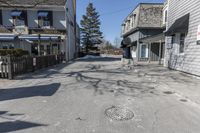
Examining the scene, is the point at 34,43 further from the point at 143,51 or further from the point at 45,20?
the point at 143,51

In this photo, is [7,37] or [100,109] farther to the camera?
[7,37]

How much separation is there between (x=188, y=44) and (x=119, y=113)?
8.18m

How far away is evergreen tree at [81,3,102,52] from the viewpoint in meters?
51.6

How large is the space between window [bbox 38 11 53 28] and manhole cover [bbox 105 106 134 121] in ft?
67.0

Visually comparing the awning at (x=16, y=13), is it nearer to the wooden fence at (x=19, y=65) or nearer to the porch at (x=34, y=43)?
the porch at (x=34, y=43)

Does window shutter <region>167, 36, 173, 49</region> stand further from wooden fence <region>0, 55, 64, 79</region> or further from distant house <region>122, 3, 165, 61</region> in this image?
wooden fence <region>0, 55, 64, 79</region>

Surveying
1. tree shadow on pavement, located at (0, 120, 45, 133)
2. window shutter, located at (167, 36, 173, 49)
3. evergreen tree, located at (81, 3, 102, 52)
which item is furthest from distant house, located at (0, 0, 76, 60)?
evergreen tree, located at (81, 3, 102, 52)

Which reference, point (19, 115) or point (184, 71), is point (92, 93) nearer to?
point (19, 115)

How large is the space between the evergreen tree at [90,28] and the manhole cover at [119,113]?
150ft

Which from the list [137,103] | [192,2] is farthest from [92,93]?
[192,2]

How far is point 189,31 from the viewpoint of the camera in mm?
10930

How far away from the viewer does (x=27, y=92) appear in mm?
7273

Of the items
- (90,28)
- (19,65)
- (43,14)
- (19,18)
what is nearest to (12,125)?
(19,65)

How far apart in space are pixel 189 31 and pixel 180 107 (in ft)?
23.0
